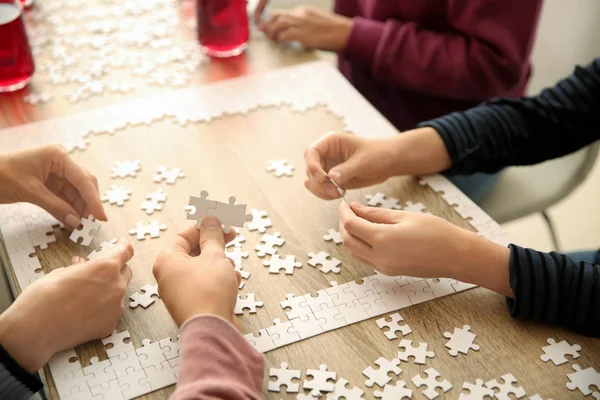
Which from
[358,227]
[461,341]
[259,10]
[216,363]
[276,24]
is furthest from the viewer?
[259,10]

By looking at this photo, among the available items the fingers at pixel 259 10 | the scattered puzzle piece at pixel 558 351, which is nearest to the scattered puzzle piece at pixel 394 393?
the scattered puzzle piece at pixel 558 351

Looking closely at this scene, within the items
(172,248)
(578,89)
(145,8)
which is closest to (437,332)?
(172,248)

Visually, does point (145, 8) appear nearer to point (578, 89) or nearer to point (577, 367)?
point (578, 89)

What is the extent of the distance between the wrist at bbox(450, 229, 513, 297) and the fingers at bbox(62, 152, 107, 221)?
637mm

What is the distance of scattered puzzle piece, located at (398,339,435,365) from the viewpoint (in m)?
0.96

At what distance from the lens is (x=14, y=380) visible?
92 cm

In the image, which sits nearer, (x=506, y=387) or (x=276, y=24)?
(x=506, y=387)

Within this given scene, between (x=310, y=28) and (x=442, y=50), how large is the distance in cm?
36

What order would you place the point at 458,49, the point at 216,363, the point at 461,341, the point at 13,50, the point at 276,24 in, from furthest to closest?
the point at 276,24
the point at 458,49
the point at 13,50
the point at 461,341
the point at 216,363

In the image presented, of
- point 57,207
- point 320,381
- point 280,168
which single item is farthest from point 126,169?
point 320,381

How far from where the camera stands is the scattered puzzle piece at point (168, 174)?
4.22ft

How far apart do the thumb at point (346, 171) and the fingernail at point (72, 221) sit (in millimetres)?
471

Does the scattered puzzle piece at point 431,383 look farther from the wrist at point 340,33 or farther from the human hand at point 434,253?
the wrist at point 340,33

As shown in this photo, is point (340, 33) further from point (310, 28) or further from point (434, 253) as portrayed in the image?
point (434, 253)
